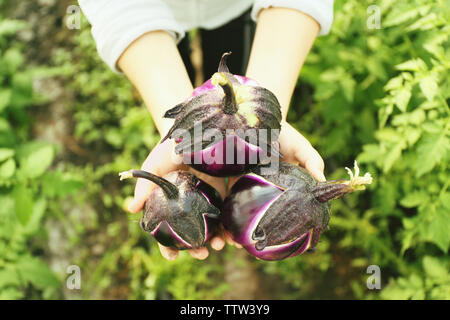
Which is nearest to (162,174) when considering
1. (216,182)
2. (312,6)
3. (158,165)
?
(158,165)

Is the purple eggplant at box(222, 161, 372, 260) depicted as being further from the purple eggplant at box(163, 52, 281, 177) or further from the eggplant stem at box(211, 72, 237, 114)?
the eggplant stem at box(211, 72, 237, 114)

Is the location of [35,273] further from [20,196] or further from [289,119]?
[289,119]

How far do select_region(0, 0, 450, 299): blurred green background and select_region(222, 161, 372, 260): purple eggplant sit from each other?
1.51 feet

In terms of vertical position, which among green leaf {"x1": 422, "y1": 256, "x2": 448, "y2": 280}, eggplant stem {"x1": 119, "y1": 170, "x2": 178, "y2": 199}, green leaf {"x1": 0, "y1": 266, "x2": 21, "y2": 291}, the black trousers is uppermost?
the black trousers

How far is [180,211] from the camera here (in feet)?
3.74

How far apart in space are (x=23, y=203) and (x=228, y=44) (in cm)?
123

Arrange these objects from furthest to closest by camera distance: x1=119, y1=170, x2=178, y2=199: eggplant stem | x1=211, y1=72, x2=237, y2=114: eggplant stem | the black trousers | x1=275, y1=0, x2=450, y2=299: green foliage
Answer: the black trousers < x1=275, y1=0, x2=450, y2=299: green foliage < x1=119, y1=170, x2=178, y2=199: eggplant stem < x1=211, y1=72, x2=237, y2=114: eggplant stem

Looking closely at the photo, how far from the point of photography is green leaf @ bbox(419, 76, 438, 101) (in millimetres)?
1307

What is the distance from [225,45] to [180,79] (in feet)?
2.39

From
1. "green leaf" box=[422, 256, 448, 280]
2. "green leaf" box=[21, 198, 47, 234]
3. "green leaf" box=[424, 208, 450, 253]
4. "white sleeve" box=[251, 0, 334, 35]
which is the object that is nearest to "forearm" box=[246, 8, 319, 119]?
"white sleeve" box=[251, 0, 334, 35]

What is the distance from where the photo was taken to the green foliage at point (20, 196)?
1680 mm

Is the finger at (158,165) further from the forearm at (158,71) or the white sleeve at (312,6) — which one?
the white sleeve at (312,6)

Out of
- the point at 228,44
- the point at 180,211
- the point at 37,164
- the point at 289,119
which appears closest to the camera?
the point at 180,211

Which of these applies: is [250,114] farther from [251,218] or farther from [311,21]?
[311,21]
